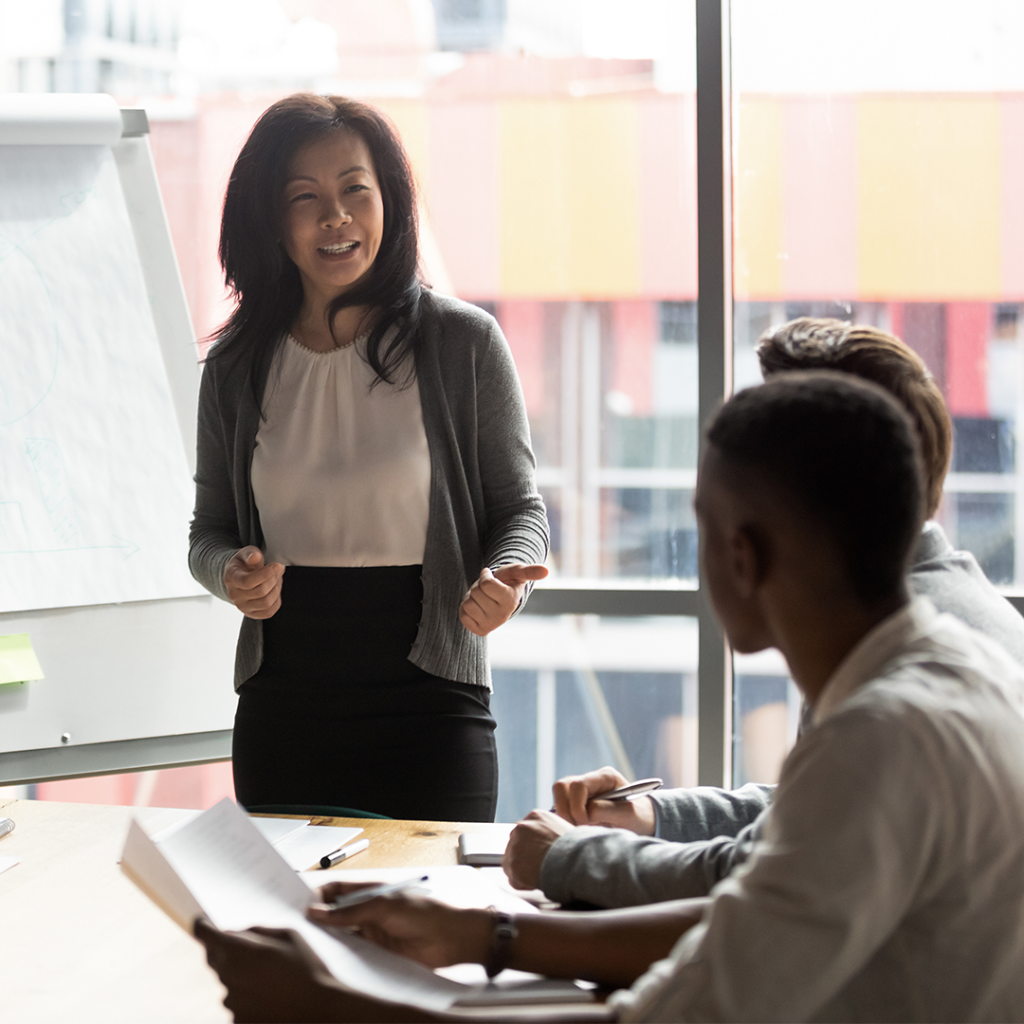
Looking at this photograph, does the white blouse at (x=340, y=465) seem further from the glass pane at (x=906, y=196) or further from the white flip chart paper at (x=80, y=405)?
the glass pane at (x=906, y=196)

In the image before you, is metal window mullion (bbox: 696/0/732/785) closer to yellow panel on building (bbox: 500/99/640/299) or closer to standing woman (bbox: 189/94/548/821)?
yellow panel on building (bbox: 500/99/640/299)

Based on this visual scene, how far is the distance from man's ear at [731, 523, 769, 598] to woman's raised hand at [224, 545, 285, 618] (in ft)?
3.46

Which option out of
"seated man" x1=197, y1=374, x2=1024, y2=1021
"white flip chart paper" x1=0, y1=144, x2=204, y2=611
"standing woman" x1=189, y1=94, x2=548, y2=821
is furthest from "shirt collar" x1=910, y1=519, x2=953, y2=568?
"white flip chart paper" x1=0, y1=144, x2=204, y2=611

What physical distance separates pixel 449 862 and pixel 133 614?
1139 millimetres

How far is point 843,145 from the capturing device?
2.59 meters

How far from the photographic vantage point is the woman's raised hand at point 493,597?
157 centimetres

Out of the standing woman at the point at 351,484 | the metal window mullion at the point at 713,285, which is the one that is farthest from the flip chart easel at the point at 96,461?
the metal window mullion at the point at 713,285

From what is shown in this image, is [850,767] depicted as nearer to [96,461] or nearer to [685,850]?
[685,850]

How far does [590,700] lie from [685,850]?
1825mm

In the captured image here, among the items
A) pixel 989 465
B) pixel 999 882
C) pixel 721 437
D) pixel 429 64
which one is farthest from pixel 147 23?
pixel 999 882

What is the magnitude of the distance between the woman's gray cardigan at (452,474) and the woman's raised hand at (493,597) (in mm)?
118

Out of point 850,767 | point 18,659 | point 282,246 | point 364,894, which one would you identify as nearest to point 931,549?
point 850,767

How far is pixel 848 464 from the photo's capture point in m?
0.72

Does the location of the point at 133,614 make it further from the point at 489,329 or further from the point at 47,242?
the point at 489,329
